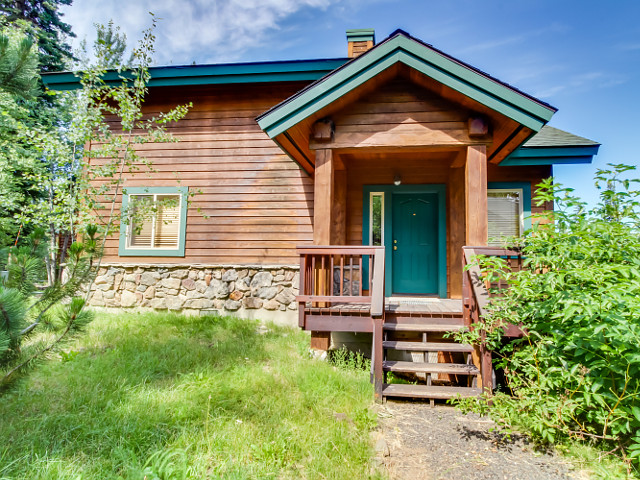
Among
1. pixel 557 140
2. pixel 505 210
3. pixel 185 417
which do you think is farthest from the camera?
pixel 505 210

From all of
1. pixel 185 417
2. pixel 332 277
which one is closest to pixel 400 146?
pixel 332 277

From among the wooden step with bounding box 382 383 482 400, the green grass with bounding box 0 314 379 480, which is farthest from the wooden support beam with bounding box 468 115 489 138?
the green grass with bounding box 0 314 379 480

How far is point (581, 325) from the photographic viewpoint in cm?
257

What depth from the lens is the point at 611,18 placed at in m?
8.43

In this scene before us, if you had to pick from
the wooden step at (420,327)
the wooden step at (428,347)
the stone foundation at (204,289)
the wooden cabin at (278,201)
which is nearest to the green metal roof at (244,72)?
the wooden cabin at (278,201)

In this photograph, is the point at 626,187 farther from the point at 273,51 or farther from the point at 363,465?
the point at 273,51

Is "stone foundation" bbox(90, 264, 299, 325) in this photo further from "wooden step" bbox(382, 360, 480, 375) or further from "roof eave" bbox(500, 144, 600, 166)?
"roof eave" bbox(500, 144, 600, 166)

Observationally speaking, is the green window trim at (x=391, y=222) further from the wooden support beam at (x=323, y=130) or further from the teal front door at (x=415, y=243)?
the wooden support beam at (x=323, y=130)

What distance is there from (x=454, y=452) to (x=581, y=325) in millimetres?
1352

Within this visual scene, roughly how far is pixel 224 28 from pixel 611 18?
16.9m

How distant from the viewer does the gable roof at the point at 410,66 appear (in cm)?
429

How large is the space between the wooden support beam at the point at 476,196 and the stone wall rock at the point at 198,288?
3198 mm

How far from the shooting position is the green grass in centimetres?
218

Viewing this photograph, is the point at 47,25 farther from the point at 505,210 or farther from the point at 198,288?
the point at 505,210
